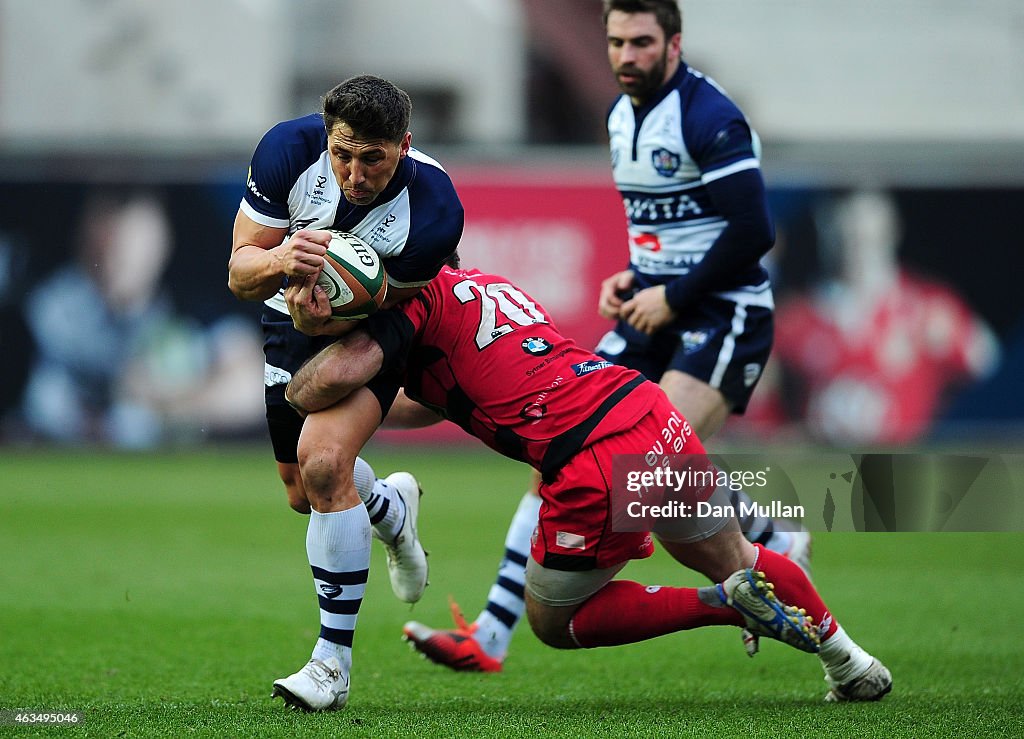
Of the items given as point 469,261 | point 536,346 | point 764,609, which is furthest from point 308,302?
point 469,261

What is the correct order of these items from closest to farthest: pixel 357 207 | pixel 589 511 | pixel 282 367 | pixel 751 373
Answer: pixel 589 511 < pixel 357 207 < pixel 282 367 < pixel 751 373

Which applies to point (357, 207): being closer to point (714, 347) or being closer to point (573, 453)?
point (573, 453)

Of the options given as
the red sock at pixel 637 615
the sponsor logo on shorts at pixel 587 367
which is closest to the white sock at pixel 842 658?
the red sock at pixel 637 615

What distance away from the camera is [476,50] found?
22.6m

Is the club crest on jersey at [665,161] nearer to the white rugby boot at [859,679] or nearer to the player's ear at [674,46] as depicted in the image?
the player's ear at [674,46]

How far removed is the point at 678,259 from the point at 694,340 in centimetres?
35

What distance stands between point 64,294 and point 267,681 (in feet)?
32.9

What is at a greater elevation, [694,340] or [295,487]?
[694,340]

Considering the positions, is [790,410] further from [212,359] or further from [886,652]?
[886,652]

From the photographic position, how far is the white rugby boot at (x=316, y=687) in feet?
14.4

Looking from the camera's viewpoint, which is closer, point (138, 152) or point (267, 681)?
point (267, 681)

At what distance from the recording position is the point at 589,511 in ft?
14.9

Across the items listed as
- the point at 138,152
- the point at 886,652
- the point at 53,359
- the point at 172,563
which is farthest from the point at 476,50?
the point at 886,652

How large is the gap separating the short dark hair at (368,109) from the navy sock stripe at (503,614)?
2.08 m
